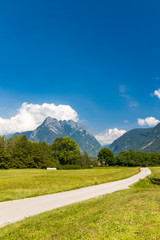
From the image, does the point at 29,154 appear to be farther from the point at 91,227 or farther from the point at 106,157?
the point at 91,227

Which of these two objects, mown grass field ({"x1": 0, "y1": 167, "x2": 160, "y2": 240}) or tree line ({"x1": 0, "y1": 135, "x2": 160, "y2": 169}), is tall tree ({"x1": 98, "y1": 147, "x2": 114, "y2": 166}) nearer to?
tree line ({"x1": 0, "y1": 135, "x2": 160, "y2": 169})

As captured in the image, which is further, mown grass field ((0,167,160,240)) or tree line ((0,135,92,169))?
tree line ((0,135,92,169))

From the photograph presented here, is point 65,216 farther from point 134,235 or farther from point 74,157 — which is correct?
point 74,157

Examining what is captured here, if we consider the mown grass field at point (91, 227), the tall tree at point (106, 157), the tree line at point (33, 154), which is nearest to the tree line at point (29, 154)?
the tree line at point (33, 154)

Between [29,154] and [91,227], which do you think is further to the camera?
[29,154]

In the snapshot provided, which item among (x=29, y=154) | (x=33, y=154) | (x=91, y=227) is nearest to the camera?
(x=91, y=227)

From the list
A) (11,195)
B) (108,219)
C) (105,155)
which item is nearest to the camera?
(108,219)

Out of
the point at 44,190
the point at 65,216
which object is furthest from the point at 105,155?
the point at 65,216

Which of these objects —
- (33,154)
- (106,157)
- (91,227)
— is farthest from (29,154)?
(91,227)

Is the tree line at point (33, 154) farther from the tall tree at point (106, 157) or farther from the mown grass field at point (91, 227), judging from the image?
the mown grass field at point (91, 227)

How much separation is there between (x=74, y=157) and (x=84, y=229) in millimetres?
82434

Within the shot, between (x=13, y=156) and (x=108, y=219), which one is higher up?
(x=13, y=156)

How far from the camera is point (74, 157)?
8781 centimetres

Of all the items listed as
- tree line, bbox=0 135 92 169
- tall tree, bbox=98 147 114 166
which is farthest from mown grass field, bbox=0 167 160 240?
tall tree, bbox=98 147 114 166
